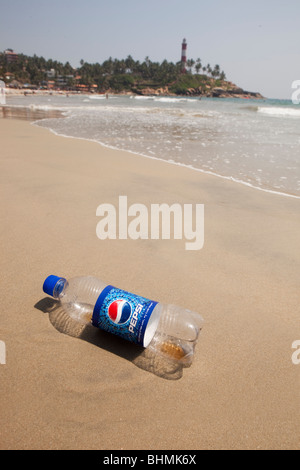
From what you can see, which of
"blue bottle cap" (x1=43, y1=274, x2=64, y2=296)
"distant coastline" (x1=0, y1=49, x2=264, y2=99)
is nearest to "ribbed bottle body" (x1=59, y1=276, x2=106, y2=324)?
"blue bottle cap" (x1=43, y1=274, x2=64, y2=296)

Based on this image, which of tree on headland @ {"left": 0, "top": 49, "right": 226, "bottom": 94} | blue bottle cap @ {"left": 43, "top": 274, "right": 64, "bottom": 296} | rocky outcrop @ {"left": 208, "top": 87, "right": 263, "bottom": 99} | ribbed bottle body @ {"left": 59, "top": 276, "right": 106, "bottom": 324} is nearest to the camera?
blue bottle cap @ {"left": 43, "top": 274, "right": 64, "bottom": 296}

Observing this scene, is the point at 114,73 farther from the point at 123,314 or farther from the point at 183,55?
the point at 123,314

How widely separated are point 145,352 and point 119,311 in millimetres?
275

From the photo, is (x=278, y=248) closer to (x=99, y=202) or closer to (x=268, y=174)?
(x=99, y=202)

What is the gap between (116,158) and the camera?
18.2ft

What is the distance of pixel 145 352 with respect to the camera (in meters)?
1.57

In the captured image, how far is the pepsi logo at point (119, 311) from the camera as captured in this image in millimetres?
1528

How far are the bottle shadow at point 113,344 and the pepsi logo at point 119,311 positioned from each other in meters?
0.16

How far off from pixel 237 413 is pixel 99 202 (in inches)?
103

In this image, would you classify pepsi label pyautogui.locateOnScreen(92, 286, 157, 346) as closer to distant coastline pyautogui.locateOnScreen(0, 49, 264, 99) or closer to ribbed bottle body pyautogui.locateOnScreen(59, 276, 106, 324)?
ribbed bottle body pyautogui.locateOnScreen(59, 276, 106, 324)

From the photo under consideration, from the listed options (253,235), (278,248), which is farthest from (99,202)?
(278,248)

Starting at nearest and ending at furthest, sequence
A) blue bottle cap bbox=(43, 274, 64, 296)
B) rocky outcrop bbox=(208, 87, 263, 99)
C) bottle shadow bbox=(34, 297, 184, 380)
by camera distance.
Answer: bottle shadow bbox=(34, 297, 184, 380) → blue bottle cap bbox=(43, 274, 64, 296) → rocky outcrop bbox=(208, 87, 263, 99)

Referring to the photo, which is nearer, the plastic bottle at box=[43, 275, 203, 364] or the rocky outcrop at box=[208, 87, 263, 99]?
the plastic bottle at box=[43, 275, 203, 364]

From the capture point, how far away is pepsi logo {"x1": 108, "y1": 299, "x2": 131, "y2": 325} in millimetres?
1528
